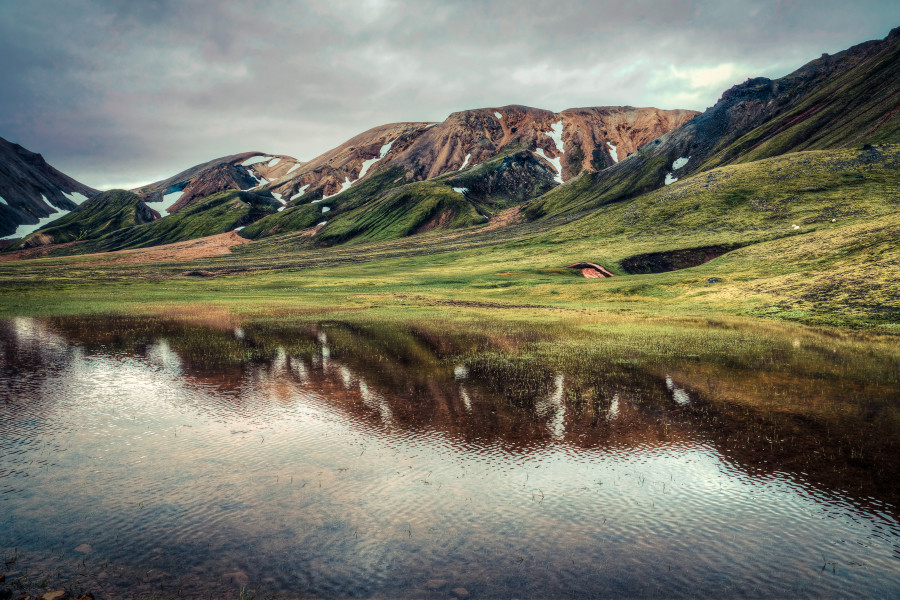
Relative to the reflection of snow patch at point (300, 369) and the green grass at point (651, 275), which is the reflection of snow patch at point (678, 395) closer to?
the reflection of snow patch at point (300, 369)

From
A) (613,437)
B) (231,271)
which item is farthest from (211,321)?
(231,271)

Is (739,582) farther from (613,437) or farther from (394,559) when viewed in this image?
(613,437)

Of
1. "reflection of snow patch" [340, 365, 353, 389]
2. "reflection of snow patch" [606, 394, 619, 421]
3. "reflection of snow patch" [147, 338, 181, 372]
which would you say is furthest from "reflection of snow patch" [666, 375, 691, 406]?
"reflection of snow patch" [147, 338, 181, 372]

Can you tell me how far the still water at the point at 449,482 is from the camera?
9.86 m

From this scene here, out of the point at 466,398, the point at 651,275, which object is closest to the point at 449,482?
the point at 466,398

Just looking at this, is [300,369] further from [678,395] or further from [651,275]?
[651,275]

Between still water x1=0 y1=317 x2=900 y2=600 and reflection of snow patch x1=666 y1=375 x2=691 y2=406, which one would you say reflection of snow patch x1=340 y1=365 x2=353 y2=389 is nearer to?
still water x1=0 y1=317 x2=900 y2=600

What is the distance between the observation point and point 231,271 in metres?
130

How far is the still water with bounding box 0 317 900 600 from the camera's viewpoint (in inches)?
388

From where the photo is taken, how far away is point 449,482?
1401 cm

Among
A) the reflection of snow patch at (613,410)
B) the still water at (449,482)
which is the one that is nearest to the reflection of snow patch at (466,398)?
the still water at (449,482)

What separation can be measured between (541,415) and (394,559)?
10904 millimetres

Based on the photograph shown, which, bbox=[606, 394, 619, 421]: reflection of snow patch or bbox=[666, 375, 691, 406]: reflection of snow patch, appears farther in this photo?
bbox=[666, 375, 691, 406]: reflection of snow patch

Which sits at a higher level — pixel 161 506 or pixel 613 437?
pixel 161 506
